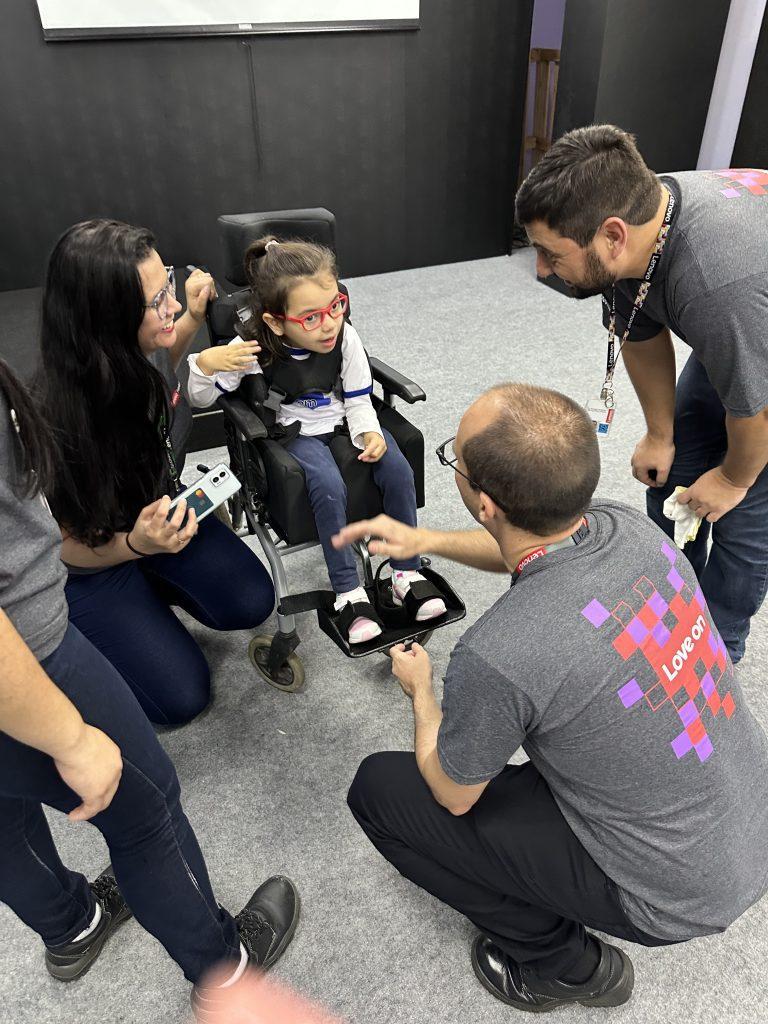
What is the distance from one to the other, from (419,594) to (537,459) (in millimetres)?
877

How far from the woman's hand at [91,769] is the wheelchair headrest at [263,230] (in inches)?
59.5

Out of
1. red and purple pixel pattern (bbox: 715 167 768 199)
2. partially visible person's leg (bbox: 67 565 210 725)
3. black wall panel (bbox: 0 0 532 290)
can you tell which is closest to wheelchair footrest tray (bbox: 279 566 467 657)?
partially visible person's leg (bbox: 67 565 210 725)

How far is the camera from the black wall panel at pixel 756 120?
412cm

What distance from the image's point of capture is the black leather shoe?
4.03 ft

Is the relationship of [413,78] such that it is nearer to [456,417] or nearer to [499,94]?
[499,94]

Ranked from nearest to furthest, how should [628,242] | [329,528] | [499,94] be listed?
[628,242] < [329,528] < [499,94]

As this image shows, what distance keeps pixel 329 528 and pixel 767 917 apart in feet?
3.90

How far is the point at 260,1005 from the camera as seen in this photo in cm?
128

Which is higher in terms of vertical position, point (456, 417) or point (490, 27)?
point (490, 27)

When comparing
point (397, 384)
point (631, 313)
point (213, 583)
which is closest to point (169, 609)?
point (213, 583)

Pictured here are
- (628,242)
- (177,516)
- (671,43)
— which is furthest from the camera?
(671,43)

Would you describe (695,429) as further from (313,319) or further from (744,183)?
(313,319)

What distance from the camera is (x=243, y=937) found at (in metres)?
1.33

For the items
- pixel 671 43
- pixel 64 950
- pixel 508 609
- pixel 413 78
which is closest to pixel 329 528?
pixel 508 609
